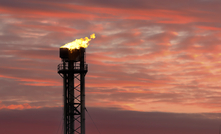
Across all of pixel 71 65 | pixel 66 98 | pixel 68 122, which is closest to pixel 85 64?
pixel 71 65

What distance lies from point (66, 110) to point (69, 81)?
5351 millimetres

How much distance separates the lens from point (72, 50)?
2462 inches

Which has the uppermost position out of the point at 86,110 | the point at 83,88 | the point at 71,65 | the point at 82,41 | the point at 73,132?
the point at 82,41

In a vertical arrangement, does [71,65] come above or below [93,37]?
below

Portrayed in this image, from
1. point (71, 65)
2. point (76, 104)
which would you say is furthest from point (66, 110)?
point (71, 65)

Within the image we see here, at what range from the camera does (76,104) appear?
61906 millimetres

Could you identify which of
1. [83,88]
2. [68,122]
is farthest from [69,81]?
[68,122]

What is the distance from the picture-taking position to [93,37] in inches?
2510

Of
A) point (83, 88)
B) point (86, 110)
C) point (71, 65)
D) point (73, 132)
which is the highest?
point (71, 65)

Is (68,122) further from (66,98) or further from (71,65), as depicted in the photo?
(71,65)

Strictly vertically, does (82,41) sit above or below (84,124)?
above

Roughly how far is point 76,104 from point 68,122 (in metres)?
3.64

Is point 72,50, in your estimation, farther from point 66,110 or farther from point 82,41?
point 66,110

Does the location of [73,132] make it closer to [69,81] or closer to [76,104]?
[76,104]
